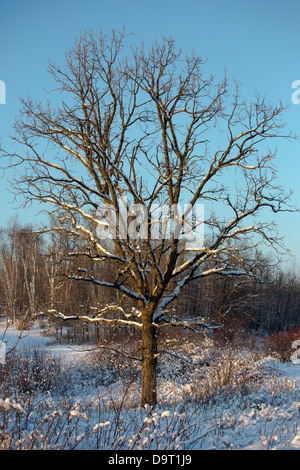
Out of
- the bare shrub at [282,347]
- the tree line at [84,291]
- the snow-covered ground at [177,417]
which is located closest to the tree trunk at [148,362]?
the snow-covered ground at [177,417]

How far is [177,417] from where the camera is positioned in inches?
183

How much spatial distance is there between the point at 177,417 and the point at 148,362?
3694 millimetres

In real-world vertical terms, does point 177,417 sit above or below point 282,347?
above

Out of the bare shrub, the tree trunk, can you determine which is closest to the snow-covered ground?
the tree trunk

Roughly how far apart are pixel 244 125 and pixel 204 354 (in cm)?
1131

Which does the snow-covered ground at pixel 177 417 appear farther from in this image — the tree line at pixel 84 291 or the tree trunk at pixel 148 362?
the tree line at pixel 84 291

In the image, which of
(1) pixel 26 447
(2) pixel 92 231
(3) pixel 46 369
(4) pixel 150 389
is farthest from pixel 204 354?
(1) pixel 26 447

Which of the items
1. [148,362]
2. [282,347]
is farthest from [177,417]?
[282,347]

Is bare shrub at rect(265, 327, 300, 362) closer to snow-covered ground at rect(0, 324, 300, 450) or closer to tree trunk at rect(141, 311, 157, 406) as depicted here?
snow-covered ground at rect(0, 324, 300, 450)

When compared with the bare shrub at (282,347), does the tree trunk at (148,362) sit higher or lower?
higher

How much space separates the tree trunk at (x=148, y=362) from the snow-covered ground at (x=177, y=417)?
0.97 ft

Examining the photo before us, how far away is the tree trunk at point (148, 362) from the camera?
8234 mm

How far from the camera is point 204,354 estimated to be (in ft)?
53.4

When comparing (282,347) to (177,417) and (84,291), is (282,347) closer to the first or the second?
(177,417)
